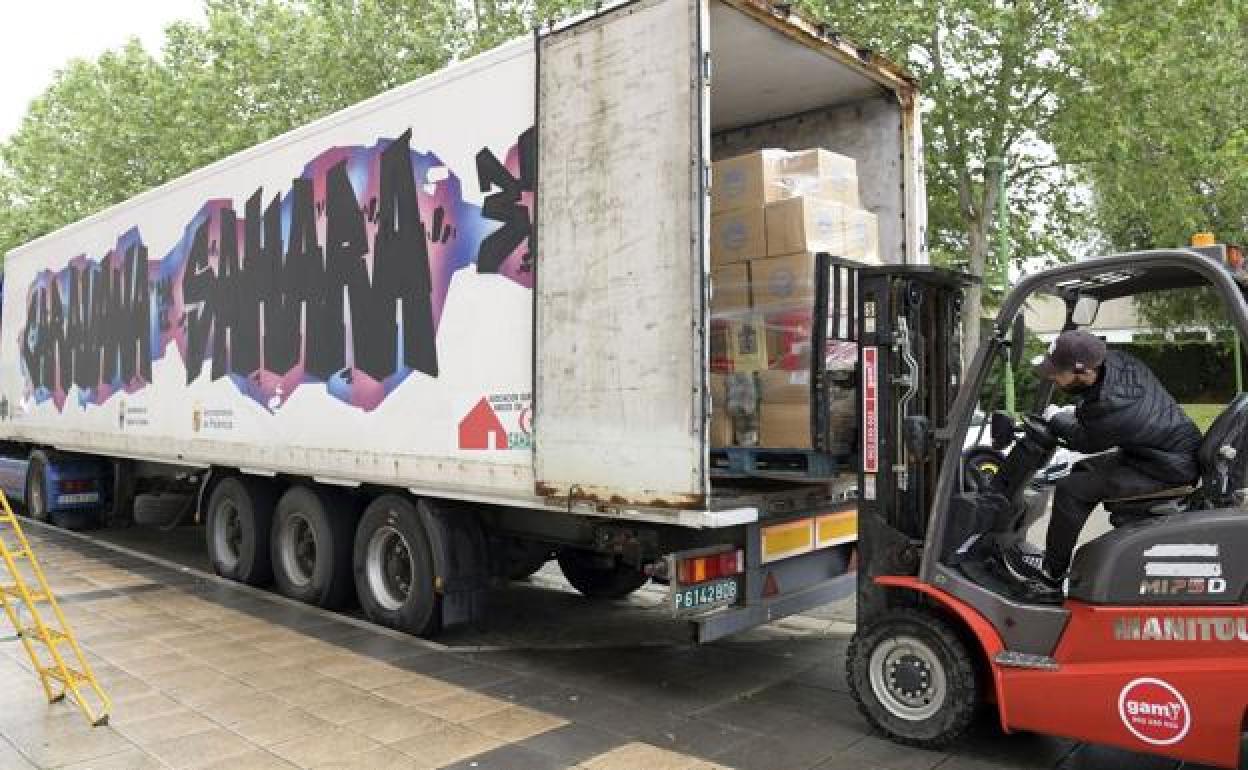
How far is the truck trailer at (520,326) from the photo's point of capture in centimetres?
446

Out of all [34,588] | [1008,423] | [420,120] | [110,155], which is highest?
[110,155]

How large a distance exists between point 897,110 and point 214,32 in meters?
18.1

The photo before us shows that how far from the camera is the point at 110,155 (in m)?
23.1

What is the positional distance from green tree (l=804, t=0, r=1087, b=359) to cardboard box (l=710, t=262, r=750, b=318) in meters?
9.03

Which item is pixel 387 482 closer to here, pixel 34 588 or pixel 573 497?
pixel 573 497

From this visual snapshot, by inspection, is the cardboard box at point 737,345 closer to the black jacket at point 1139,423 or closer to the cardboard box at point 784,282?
the cardboard box at point 784,282

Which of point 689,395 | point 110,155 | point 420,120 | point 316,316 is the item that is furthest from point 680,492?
point 110,155

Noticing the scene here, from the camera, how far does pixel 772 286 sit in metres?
4.89

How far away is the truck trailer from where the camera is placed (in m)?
4.46

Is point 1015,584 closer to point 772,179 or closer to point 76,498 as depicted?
point 772,179

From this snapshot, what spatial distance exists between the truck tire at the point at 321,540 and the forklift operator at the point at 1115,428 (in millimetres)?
4843

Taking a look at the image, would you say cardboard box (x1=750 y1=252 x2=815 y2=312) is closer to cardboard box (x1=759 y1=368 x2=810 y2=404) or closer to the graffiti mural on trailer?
cardboard box (x1=759 y1=368 x2=810 y2=404)

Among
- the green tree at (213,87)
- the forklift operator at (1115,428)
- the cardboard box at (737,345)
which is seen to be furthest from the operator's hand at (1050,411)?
the green tree at (213,87)

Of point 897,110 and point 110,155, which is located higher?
point 110,155
